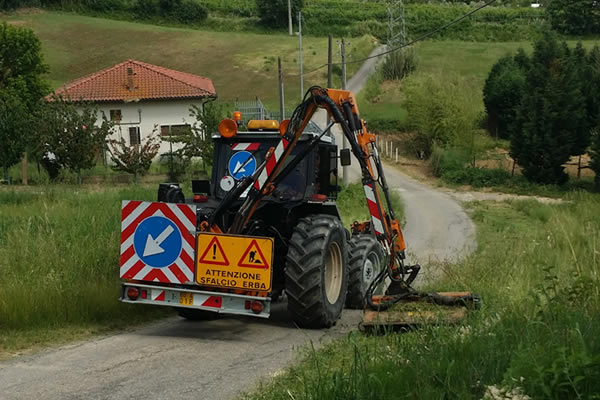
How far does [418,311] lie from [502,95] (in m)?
49.6

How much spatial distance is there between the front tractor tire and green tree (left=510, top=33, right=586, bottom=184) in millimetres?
33916

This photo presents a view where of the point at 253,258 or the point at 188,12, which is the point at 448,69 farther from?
the point at 253,258

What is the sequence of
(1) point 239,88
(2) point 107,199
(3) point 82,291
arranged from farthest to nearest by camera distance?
(1) point 239,88
(2) point 107,199
(3) point 82,291

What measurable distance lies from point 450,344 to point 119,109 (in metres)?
50.2

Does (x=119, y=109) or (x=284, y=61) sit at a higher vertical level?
(x=284, y=61)

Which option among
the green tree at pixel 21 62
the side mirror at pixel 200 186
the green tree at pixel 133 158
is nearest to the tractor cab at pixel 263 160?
the side mirror at pixel 200 186

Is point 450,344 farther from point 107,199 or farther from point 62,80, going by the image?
point 62,80

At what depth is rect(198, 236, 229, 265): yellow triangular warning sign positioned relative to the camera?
9.94 metres

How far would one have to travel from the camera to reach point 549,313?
23.2ft

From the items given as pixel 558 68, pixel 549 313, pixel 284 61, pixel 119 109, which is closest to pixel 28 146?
pixel 119 109

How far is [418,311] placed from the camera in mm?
9445

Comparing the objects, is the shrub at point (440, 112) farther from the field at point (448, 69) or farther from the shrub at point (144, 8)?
the shrub at point (144, 8)

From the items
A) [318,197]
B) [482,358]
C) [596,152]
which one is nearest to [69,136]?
[596,152]

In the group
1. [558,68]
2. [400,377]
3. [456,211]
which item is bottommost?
[456,211]
